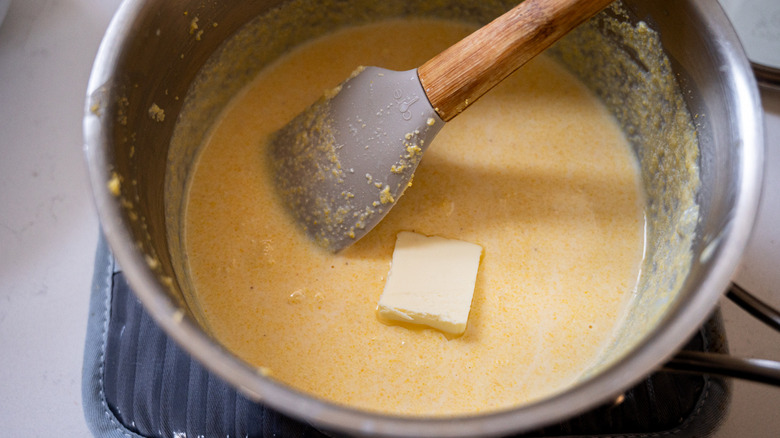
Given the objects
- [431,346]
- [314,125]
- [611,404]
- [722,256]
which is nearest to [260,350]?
[431,346]

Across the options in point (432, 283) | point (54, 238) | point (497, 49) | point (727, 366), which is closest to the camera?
point (727, 366)

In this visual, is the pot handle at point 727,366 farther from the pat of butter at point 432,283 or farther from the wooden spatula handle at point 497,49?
the wooden spatula handle at point 497,49

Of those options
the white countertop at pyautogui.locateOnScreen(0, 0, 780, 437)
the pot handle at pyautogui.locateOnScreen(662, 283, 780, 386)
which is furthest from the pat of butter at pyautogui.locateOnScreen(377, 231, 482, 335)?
the white countertop at pyautogui.locateOnScreen(0, 0, 780, 437)

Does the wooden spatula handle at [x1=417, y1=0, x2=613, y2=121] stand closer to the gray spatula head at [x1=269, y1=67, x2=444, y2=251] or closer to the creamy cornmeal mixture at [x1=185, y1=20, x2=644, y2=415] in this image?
the gray spatula head at [x1=269, y1=67, x2=444, y2=251]

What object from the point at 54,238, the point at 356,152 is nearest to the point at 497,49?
the point at 356,152

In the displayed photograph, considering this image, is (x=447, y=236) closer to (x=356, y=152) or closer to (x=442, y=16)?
(x=356, y=152)

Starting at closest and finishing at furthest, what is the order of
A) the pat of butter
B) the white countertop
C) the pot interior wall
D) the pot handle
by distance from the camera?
the pot handle
the pot interior wall
the pat of butter
the white countertop

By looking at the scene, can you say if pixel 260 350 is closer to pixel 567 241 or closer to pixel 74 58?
pixel 567 241
